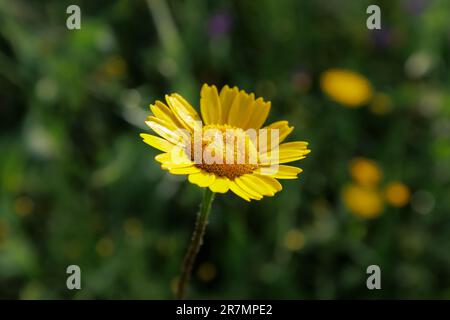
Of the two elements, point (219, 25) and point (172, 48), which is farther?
point (219, 25)

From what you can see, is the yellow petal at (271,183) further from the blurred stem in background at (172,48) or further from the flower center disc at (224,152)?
the blurred stem in background at (172,48)

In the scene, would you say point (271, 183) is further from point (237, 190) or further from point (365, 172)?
point (365, 172)

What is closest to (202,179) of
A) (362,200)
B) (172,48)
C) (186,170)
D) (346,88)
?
→ (186,170)

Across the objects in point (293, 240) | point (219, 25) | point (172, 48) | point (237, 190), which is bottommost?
point (237, 190)

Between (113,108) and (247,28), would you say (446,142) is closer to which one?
(247,28)

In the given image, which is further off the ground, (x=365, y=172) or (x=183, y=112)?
(x=365, y=172)
